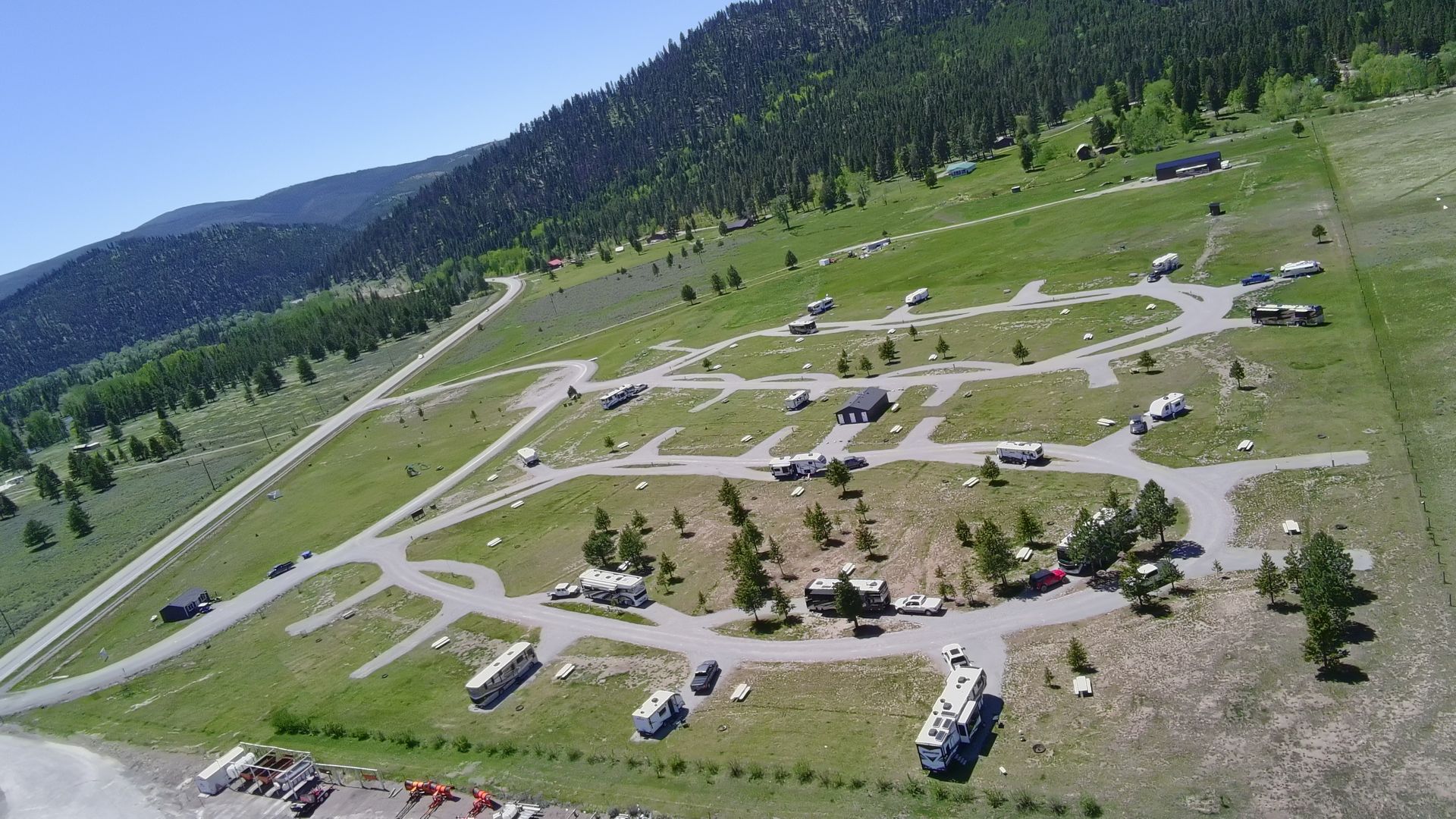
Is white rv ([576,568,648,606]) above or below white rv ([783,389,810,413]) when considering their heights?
below

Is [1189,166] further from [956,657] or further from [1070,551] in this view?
[956,657]

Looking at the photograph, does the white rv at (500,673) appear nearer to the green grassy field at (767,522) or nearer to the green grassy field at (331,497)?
the green grassy field at (767,522)

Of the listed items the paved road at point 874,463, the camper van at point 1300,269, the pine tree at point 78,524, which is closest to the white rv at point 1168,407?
the paved road at point 874,463

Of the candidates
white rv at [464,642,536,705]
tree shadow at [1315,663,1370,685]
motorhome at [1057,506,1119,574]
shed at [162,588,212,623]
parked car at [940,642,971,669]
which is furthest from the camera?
shed at [162,588,212,623]

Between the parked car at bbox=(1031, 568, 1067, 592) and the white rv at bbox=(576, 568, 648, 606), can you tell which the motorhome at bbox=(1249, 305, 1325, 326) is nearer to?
the parked car at bbox=(1031, 568, 1067, 592)

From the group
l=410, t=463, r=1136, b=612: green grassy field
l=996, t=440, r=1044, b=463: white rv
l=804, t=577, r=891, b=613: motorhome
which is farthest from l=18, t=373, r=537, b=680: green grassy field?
l=996, t=440, r=1044, b=463: white rv
